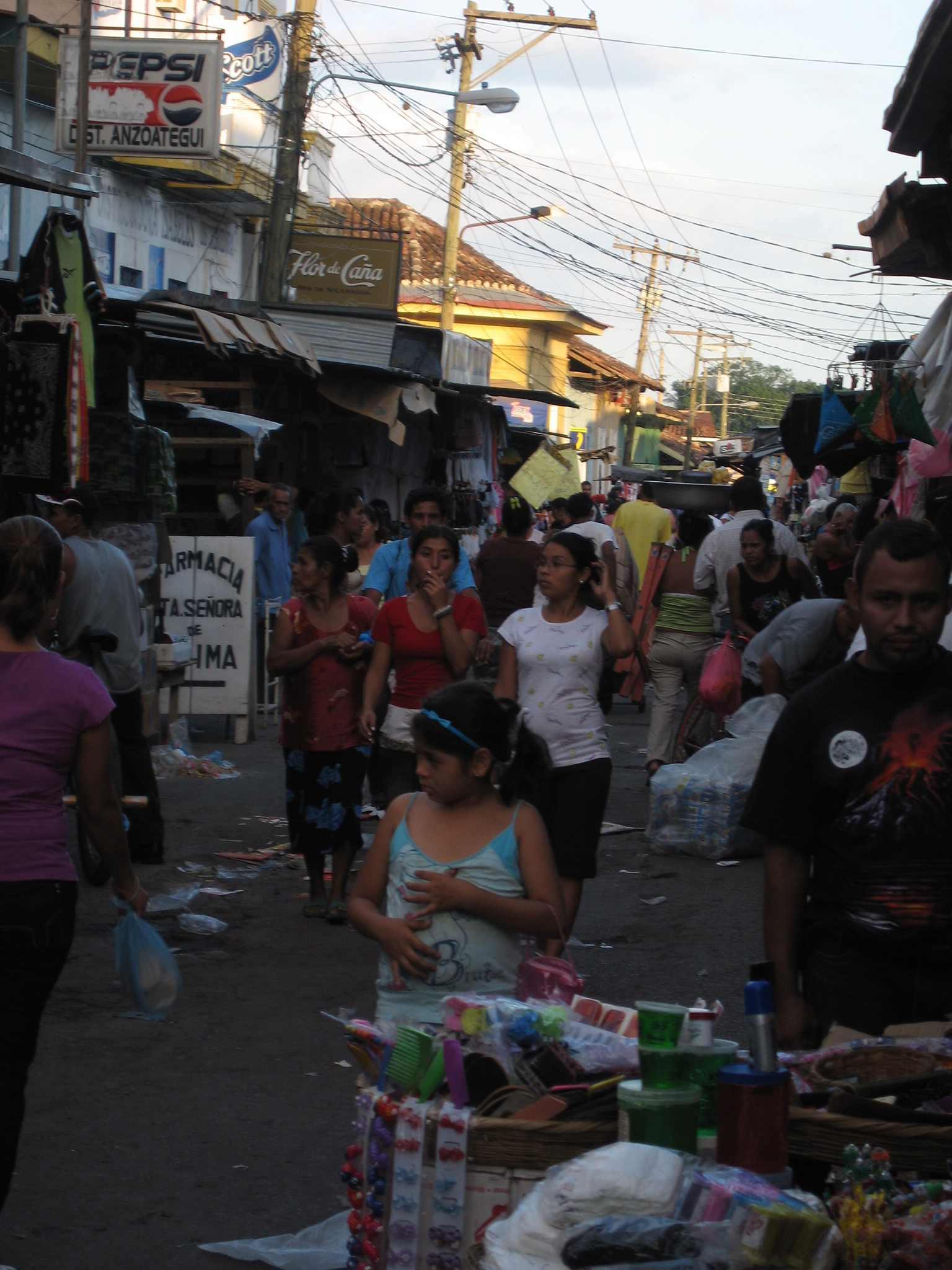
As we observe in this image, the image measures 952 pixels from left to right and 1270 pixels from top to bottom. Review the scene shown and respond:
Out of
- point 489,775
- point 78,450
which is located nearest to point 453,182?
point 78,450

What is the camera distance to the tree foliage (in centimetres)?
10988

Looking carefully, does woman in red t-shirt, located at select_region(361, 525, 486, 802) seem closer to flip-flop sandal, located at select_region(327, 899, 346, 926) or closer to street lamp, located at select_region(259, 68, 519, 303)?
flip-flop sandal, located at select_region(327, 899, 346, 926)

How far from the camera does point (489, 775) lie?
3.62 meters

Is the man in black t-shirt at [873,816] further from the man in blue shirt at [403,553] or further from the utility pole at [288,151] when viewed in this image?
the utility pole at [288,151]

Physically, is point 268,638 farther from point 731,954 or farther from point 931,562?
point 931,562

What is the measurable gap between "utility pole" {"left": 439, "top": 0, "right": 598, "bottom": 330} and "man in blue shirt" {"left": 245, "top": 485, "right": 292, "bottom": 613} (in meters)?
14.1

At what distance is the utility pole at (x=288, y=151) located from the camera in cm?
1777

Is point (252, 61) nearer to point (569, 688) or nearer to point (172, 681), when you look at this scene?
point (172, 681)

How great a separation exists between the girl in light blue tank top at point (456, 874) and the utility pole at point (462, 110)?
23.6 meters

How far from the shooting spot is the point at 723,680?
9.30 metres

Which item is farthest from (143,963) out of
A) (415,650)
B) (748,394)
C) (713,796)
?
(748,394)

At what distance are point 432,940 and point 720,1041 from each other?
1.10 metres

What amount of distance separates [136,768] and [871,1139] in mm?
6265

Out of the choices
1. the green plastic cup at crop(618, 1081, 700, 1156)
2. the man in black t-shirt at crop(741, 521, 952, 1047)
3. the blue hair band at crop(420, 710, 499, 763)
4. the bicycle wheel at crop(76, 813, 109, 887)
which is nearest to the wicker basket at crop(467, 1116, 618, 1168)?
the green plastic cup at crop(618, 1081, 700, 1156)
